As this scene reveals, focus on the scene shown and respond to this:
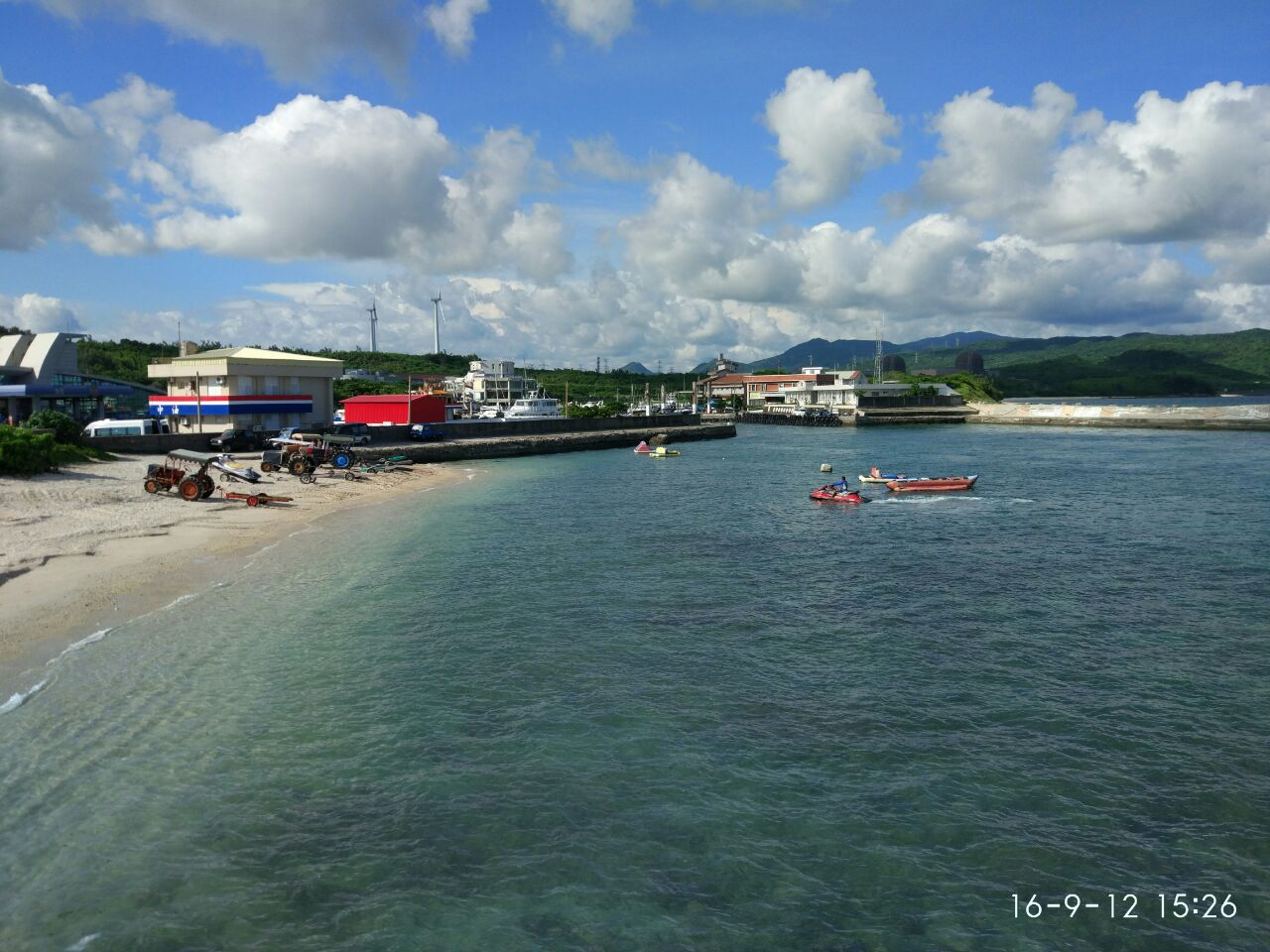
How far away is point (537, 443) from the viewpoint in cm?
8038

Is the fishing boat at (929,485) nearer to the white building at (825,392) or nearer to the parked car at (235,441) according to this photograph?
the parked car at (235,441)

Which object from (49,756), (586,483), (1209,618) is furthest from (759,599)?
(586,483)

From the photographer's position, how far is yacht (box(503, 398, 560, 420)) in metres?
90.3

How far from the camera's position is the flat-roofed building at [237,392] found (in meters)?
61.7

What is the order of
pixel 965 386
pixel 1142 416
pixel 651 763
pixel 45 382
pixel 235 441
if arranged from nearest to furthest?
pixel 651 763 < pixel 235 441 < pixel 45 382 < pixel 1142 416 < pixel 965 386

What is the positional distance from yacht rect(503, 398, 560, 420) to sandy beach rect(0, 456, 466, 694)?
44273 millimetres

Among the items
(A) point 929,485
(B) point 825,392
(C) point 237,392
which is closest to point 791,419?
(B) point 825,392

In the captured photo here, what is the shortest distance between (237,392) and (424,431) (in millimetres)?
15726

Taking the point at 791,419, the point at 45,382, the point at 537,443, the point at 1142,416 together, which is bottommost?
the point at 537,443

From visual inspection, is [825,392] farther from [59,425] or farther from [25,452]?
[25,452]

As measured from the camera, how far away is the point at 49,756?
12664mm

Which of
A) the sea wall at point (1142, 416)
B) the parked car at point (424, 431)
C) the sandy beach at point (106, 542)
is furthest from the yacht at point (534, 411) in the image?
the sea wall at point (1142, 416)

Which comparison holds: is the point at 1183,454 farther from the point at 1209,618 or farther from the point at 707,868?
the point at 707,868
